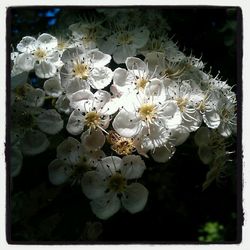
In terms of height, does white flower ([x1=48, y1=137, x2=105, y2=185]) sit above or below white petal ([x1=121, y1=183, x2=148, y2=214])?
above

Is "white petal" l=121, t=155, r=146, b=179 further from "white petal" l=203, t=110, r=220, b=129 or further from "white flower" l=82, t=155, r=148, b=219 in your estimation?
"white petal" l=203, t=110, r=220, b=129

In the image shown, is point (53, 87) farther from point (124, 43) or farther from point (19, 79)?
point (124, 43)

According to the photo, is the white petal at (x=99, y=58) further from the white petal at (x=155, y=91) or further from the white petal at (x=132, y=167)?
the white petal at (x=132, y=167)

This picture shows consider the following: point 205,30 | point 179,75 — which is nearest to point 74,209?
point 179,75

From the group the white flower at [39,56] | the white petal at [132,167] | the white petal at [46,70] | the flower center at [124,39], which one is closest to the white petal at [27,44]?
the white flower at [39,56]

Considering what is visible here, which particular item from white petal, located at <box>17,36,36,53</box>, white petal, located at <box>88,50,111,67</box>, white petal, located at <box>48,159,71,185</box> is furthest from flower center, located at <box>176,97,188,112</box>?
white petal, located at <box>17,36,36,53</box>
